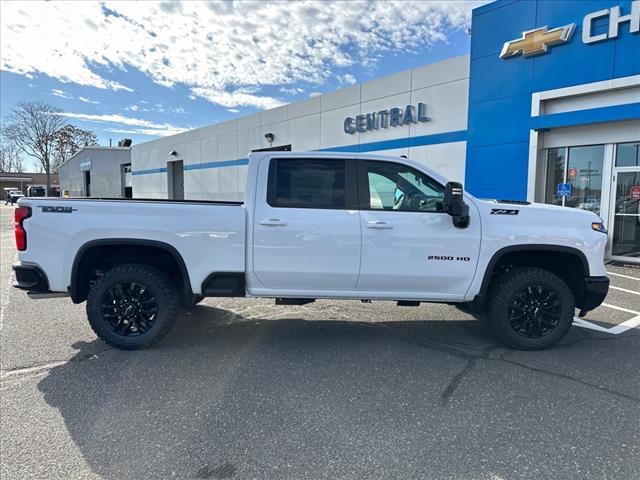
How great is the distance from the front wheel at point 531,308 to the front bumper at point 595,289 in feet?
0.55

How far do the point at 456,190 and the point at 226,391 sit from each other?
8.70ft

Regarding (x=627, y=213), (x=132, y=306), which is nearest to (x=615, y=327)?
(x=132, y=306)

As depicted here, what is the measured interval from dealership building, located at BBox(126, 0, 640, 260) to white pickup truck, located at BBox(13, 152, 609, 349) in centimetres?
736

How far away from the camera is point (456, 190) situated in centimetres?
395

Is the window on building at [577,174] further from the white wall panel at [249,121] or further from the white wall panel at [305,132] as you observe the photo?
the white wall panel at [249,121]

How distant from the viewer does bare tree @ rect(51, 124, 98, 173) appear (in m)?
70.2

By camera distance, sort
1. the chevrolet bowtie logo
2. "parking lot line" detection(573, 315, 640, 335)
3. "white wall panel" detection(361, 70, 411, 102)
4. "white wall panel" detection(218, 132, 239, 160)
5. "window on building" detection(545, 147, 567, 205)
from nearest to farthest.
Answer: "parking lot line" detection(573, 315, 640, 335) → the chevrolet bowtie logo → "window on building" detection(545, 147, 567, 205) → "white wall panel" detection(361, 70, 411, 102) → "white wall panel" detection(218, 132, 239, 160)

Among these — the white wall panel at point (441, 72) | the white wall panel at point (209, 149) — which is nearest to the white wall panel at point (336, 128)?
the white wall panel at point (441, 72)

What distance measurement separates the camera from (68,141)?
7138cm

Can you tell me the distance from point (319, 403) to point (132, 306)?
225 cm

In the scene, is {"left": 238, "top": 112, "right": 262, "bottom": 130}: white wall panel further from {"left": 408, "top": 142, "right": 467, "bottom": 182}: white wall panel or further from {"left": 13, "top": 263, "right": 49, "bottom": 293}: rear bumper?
{"left": 13, "top": 263, "right": 49, "bottom": 293}: rear bumper

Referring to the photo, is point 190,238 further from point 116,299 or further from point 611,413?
point 611,413

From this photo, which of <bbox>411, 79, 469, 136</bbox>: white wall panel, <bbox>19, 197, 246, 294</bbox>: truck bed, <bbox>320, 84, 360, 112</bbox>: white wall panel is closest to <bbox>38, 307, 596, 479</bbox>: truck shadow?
<bbox>19, 197, 246, 294</bbox>: truck bed

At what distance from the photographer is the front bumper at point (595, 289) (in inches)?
171
